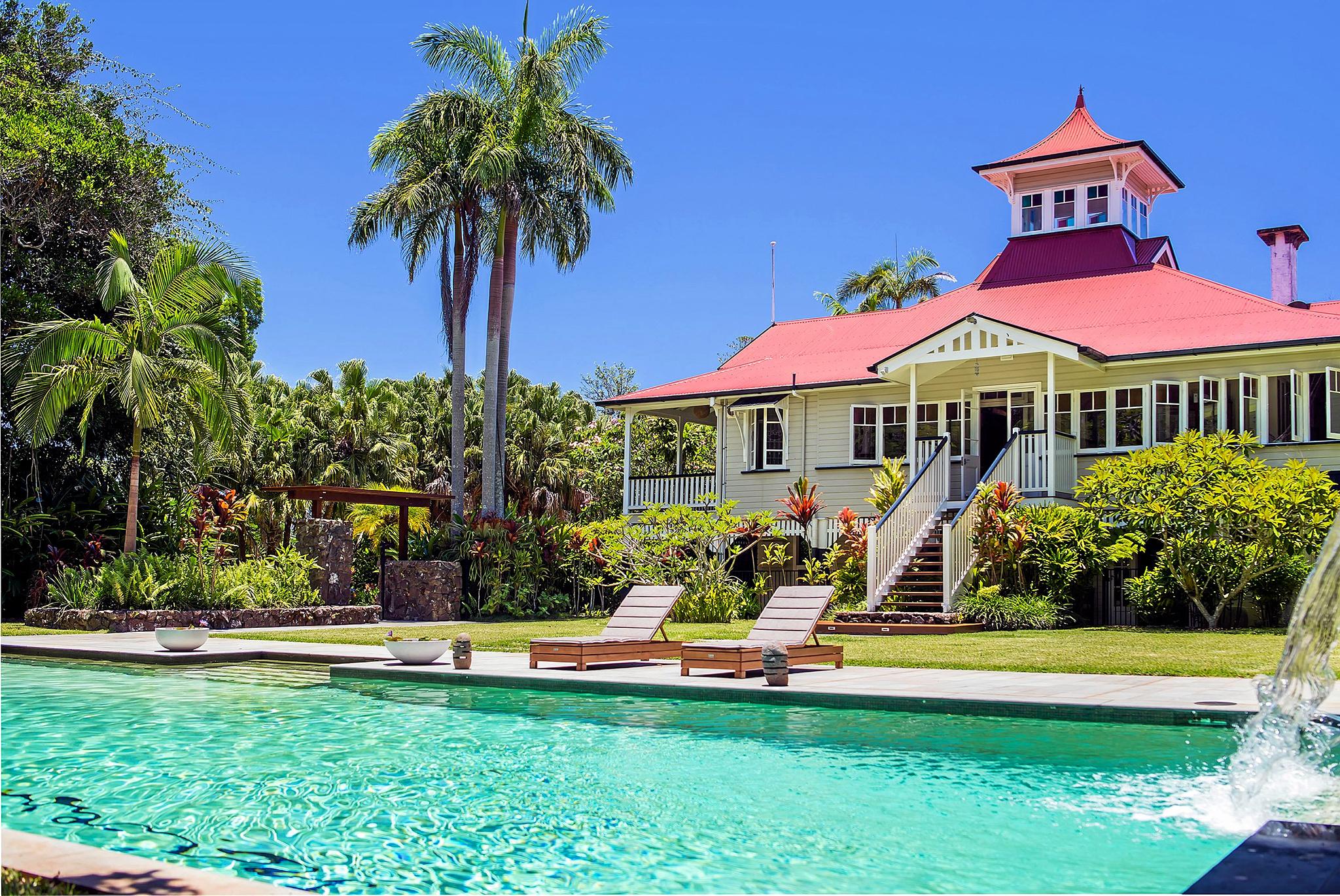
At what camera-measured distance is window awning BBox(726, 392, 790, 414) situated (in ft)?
90.9

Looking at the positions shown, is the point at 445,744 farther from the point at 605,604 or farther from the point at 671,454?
the point at 671,454

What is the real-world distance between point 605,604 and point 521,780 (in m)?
20.5

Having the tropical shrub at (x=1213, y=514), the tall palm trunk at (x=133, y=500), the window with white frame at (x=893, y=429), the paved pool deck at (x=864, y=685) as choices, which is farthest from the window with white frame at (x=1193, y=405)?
the tall palm trunk at (x=133, y=500)

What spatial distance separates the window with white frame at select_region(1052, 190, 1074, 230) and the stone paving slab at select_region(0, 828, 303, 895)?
2796cm

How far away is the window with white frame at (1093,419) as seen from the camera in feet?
80.8

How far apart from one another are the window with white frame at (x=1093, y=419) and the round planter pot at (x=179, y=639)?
653 inches

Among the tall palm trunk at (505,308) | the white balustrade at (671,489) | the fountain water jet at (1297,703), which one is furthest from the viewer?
the tall palm trunk at (505,308)

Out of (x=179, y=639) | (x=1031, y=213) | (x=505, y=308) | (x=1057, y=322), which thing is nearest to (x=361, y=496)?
(x=505, y=308)

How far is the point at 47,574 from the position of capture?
24.4m

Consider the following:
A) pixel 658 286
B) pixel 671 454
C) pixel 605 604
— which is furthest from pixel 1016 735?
pixel 658 286

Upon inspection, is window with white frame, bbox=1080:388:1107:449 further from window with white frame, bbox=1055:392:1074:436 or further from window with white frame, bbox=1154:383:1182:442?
window with white frame, bbox=1154:383:1182:442

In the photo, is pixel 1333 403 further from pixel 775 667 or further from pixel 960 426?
pixel 775 667

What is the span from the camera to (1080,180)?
29.5 meters

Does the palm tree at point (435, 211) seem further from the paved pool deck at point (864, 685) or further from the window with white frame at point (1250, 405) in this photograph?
the window with white frame at point (1250, 405)
